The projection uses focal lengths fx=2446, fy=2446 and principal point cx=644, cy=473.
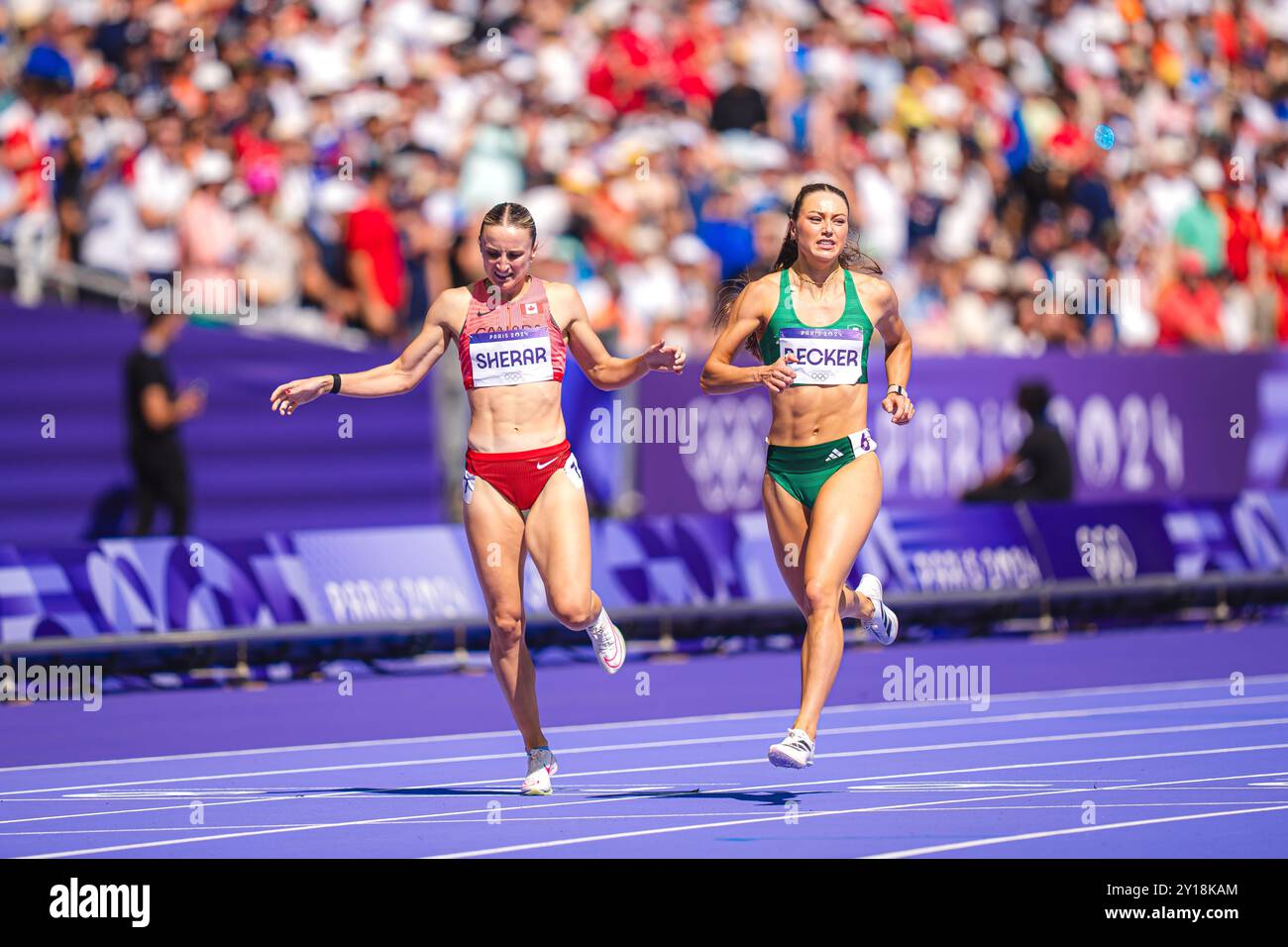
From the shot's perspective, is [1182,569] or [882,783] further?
[1182,569]

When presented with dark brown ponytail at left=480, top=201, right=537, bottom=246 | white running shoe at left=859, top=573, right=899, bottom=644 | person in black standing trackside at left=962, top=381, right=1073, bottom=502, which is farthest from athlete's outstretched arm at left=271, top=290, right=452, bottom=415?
person in black standing trackside at left=962, top=381, right=1073, bottom=502

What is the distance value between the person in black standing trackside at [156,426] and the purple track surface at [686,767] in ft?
8.00

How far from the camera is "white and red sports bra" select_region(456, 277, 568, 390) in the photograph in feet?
36.9

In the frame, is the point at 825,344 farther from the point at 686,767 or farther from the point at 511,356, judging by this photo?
the point at 686,767

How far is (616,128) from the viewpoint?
2417 centimetres

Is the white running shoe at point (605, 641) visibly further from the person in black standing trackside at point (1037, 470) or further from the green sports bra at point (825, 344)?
the person in black standing trackside at point (1037, 470)

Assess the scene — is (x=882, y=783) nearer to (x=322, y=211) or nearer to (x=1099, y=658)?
(x=1099, y=658)

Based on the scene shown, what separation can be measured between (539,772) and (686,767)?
4.91 feet

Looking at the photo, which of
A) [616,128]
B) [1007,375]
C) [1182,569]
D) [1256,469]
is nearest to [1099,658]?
[1182,569]

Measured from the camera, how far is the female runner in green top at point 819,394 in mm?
11352

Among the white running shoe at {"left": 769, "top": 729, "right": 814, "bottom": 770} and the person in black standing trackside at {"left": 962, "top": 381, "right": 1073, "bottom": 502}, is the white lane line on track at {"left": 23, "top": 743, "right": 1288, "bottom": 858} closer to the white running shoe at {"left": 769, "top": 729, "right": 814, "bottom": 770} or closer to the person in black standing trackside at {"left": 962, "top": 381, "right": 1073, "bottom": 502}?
the white running shoe at {"left": 769, "top": 729, "right": 814, "bottom": 770}

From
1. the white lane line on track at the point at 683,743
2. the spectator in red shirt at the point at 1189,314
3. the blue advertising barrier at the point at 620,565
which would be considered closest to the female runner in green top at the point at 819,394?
the white lane line on track at the point at 683,743

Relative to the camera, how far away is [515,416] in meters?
11.3

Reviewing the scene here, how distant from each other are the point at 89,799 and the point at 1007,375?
1263 cm
